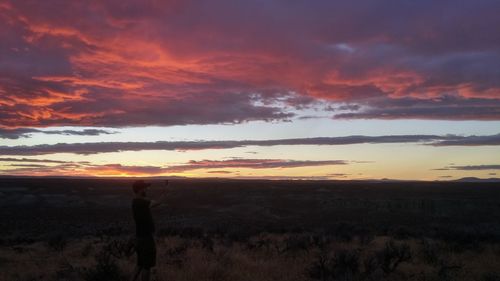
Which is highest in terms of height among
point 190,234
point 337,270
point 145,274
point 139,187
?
point 139,187

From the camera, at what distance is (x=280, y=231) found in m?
26.6

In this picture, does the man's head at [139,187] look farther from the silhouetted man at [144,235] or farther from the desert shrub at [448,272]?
the desert shrub at [448,272]

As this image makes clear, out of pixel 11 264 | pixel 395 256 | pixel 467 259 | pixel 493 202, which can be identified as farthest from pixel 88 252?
pixel 493 202

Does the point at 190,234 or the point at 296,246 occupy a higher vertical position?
the point at 296,246

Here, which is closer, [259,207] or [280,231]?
[280,231]

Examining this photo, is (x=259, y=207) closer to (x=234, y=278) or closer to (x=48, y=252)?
(x=48, y=252)

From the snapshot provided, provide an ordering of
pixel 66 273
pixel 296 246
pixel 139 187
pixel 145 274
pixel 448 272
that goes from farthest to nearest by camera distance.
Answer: pixel 296 246 < pixel 448 272 < pixel 66 273 < pixel 139 187 < pixel 145 274

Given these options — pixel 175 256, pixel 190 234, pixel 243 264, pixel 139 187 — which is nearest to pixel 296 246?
pixel 175 256

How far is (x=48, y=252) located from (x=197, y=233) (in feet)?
24.7

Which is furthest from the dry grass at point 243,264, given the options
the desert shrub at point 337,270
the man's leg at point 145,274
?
the man's leg at point 145,274

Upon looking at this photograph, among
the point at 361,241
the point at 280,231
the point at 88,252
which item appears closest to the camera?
the point at 88,252

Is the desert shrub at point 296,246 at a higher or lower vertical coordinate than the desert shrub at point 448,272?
lower

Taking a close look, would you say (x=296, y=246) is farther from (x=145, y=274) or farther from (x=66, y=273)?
(x=145, y=274)

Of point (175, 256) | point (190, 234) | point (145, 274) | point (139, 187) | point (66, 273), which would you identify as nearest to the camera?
point (145, 274)
